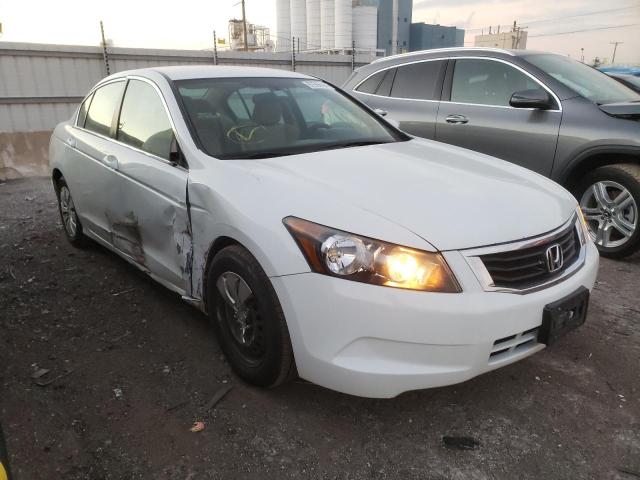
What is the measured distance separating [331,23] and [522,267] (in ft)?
138

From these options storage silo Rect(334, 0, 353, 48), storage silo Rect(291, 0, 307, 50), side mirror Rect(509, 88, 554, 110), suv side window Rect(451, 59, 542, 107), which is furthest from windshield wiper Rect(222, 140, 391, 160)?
storage silo Rect(291, 0, 307, 50)

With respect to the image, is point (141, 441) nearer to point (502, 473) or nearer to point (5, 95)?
point (502, 473)

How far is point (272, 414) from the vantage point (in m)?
2.46

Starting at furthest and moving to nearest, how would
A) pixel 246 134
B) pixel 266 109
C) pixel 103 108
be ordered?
pixel 103 108 → pixel 266 109 → pixel 246 134

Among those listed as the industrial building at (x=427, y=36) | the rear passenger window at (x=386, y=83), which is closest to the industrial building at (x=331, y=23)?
the industrial building at (x=427, y=36)

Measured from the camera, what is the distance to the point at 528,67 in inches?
183

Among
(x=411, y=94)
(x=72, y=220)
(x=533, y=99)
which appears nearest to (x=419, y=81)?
(x=411, y=94)

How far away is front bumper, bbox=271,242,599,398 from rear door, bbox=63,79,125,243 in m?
2.09

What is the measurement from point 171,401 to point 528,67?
4075 mm

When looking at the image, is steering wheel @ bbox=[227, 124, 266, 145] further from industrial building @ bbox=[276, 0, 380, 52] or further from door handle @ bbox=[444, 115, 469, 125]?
industrial building @ bbox=[276, 0, 380, 52]

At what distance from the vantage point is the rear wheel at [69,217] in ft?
15.1

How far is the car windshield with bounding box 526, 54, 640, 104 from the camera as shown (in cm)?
452

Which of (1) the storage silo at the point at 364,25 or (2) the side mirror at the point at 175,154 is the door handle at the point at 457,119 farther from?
(1) the storage silo at the point at 364,25

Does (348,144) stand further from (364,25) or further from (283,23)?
(283,23)
